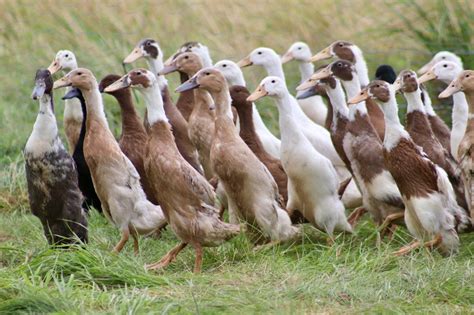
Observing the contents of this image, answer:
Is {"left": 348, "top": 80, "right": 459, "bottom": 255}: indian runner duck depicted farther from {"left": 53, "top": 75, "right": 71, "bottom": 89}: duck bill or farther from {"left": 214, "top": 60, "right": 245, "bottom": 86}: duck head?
{"left": 53, "top": 75, "right": 71, "bottom": 89}: duck bill

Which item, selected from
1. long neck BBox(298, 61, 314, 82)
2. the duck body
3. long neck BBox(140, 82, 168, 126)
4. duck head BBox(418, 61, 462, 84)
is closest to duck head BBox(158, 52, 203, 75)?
the duck body

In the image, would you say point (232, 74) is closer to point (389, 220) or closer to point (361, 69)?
point (361, 69)

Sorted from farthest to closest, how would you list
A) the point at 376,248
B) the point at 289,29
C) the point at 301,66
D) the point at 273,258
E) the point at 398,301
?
1. the point at 289,29
2. the point at 301,66
3. the point at 376,248
4. the point at 273,258
5. the point at 398,301

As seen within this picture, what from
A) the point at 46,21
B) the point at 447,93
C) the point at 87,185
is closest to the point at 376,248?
the point at 447,93

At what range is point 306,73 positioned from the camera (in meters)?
11.4

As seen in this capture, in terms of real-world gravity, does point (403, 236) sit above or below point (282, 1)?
below

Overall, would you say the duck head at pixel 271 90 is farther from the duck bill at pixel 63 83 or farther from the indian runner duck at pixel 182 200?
the duck bill at pixel 63 83

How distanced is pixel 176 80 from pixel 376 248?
4480 mm

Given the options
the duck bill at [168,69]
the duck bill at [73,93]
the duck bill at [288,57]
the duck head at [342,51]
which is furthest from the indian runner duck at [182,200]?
the duck bill at [288,57]

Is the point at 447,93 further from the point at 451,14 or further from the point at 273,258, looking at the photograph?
the point at 451,14

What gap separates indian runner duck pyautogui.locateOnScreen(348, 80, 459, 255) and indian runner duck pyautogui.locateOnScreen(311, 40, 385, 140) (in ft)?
3.83

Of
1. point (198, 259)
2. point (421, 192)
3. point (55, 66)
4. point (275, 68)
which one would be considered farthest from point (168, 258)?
point (275, 68)

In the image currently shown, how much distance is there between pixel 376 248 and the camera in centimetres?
789

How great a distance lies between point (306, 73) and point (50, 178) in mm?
4231
